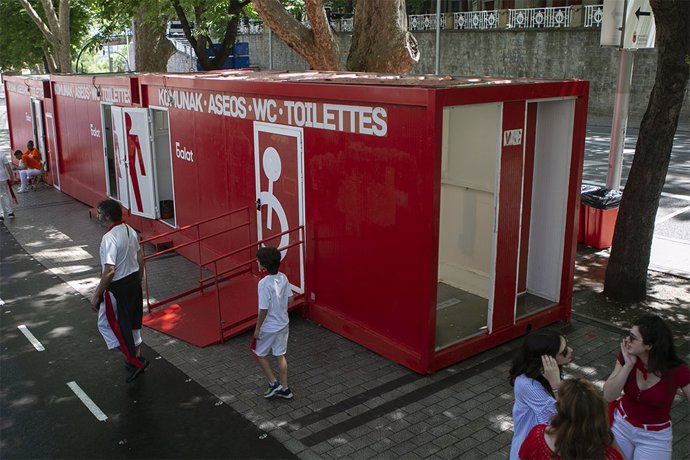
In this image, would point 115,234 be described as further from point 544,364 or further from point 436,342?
Answer: point 544,364

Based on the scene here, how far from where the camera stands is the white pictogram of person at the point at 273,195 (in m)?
8.66

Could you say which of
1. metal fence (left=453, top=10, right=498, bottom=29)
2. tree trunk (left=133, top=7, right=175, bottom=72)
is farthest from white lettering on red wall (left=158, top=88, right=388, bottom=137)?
metal fence (left=453, top=10, right=498, bottom=29)

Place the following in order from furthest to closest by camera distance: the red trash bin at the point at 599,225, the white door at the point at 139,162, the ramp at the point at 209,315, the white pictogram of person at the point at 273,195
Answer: the white door at the point at 139,162
the red trash bin at the point at 599,225
the white pictogram of person at the point at 273,195
the ramp at the point at 209,315

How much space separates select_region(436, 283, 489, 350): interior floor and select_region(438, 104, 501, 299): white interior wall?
0.62 ft

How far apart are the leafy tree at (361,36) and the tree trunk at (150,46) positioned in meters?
9.24

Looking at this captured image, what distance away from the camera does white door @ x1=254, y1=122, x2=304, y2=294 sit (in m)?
8.31

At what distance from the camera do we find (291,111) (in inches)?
323

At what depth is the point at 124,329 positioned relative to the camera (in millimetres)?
6941

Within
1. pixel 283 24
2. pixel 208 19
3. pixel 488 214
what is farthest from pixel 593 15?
pixel 488 214

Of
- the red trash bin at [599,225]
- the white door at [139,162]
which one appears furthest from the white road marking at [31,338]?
the red trash bin at [599,225]

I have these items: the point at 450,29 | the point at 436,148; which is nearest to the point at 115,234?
the point at 436,148

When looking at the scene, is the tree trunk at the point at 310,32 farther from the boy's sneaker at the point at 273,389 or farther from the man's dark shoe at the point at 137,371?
the boy's sneaker at the point at 273,389

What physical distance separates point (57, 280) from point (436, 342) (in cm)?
599

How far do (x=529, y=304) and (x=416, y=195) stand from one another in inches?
97.6
